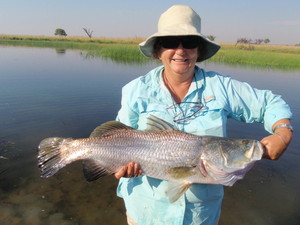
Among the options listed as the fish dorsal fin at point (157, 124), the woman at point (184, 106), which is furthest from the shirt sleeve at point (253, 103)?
the fish dorsal fin at point (157, 124)

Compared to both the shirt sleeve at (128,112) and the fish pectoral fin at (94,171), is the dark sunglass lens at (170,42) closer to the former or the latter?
the shirt sleeve at (128,112)

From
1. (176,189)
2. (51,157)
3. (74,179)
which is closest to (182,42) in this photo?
(176,189)

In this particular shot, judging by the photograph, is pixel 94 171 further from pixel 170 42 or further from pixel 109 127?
pixel 170 42

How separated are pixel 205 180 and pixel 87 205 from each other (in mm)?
3358

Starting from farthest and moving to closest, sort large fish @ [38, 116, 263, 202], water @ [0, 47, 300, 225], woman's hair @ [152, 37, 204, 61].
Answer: water @ [0, 47, 300, 225] < woman's hair @ [152, 37, 204, 61] < large fish @ [38, 116, 263, 202]

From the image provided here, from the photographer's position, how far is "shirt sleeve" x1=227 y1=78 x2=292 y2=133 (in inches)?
95.3

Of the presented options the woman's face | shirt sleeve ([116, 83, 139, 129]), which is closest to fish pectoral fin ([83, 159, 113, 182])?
shirt sleeve ([116, 83, 139, 129])

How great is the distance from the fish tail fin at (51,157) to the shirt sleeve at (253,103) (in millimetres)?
1734

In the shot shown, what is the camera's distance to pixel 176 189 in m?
2.39

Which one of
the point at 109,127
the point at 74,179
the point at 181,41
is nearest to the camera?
the point at 181,41

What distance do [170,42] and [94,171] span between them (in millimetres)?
1517

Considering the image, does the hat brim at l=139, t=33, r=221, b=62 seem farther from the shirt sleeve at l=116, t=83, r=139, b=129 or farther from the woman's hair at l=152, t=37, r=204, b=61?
the shirt sleeve at l=116, t=83, r=139, b=129

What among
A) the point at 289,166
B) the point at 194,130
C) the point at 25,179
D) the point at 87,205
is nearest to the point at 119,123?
the point at 194,130

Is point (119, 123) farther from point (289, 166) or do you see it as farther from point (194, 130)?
point (289, 166)
